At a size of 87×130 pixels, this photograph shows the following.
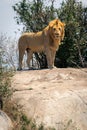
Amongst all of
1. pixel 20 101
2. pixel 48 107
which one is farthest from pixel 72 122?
pixel 20 101

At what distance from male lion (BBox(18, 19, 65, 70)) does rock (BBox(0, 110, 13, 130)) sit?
11.4 ft

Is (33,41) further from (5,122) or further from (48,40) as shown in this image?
(5,122)

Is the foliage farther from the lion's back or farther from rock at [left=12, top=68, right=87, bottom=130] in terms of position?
rock at [left=12, top=68, right=87, bottom=130]

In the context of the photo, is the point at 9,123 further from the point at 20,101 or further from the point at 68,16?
the point at 68,16

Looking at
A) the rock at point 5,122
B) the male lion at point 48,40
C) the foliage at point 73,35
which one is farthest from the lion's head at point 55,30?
the foliage at point 73,35

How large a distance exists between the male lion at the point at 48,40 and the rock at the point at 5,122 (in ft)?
11.4

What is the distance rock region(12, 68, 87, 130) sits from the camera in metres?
10.9

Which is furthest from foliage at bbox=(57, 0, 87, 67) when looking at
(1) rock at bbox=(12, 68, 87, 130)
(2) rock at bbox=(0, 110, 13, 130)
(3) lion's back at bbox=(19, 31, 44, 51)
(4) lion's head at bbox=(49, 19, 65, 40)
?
(2) rock at bbox=(0, 110, 13, 130)

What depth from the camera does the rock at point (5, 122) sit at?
1026 cm

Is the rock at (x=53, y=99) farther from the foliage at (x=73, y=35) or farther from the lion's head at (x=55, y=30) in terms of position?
the foliage at (x=73, y=35)

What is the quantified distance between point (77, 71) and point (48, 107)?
245 cm

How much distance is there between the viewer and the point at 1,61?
11.6 meters

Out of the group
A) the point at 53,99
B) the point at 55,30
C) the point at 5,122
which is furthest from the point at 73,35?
the point at 5,122

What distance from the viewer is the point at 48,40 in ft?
45.0
